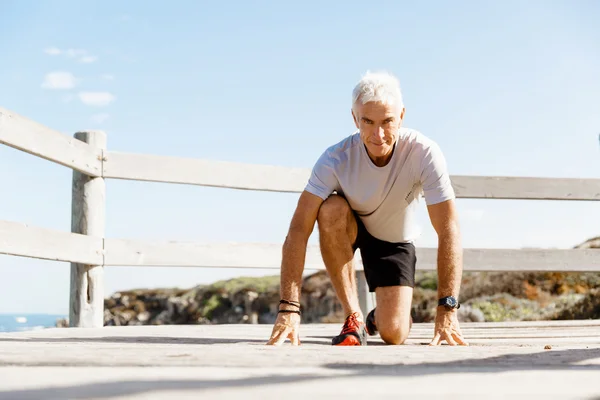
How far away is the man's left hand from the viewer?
2.28 m

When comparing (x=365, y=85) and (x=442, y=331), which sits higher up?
(x=365, y=85)

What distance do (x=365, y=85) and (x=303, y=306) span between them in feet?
31.2

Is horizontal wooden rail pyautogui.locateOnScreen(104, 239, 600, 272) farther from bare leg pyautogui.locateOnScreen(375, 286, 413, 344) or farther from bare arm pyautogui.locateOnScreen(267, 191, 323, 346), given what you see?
bare arm pyautogui.locateOnScreen(267, 191, 323, 346)

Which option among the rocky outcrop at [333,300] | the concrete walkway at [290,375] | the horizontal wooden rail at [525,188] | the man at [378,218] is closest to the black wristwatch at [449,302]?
the man at [378,218]

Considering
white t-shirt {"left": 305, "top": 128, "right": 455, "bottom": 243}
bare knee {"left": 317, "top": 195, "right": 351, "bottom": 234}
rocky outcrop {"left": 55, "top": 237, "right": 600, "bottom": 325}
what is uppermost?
white t-shirt {"left": 305, "top": 128, "right": 455, "bottom": 243}

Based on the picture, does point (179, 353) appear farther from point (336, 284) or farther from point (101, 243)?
point (101, 243)

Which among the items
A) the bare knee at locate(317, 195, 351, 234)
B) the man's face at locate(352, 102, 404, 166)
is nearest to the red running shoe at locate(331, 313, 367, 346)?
the bare knee at locate(317, 195, 351, 234)

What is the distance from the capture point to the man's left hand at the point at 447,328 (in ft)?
7.48

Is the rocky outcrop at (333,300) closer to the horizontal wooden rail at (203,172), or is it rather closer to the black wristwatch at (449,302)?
the horizontal wooden rail at (203,172)

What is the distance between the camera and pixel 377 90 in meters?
2.40

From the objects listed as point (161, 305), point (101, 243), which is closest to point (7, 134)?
point (101, 243)

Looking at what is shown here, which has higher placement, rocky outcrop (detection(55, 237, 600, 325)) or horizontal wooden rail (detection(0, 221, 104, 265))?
horizontal wooden rail (detection(0, 221, 104, 265))

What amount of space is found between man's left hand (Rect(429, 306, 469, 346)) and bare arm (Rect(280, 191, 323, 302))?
1.63ft

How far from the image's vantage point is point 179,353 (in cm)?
132
